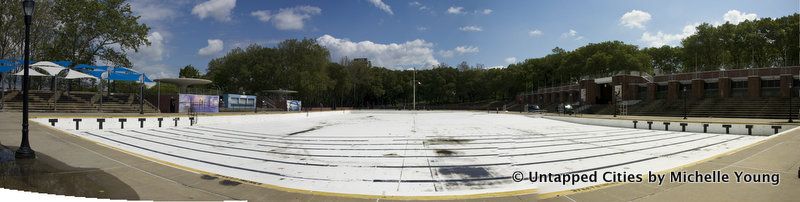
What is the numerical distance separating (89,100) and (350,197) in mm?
40356

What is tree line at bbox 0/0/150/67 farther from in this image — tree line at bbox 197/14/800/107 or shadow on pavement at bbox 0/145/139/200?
shadow on pavement at bbox 0/145/139/200

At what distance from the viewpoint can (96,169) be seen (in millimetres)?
8016

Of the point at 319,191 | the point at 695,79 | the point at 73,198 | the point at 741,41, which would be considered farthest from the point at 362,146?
the point at 741,41

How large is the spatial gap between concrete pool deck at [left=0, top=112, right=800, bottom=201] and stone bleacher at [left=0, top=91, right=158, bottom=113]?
78.8 feet

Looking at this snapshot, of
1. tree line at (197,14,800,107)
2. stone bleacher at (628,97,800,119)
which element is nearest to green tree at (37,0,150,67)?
tree line at (197,14,800,107)

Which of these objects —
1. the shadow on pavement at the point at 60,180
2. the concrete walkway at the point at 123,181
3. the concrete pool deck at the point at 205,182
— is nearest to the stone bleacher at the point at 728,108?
the concrete pool deck at the point at 205,182

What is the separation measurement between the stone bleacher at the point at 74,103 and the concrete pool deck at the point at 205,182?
78.8 feet

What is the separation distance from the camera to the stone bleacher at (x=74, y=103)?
29647 mm

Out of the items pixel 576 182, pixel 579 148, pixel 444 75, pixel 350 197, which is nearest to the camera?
pixel 350 197

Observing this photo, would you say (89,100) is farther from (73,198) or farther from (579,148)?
(579,148)

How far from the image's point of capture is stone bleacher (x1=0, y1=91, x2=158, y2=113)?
2965 centimetres

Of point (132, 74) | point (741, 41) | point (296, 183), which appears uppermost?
point (741, 41)

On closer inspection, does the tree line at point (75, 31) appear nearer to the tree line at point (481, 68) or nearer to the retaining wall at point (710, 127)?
the tree line at point (481, 68)

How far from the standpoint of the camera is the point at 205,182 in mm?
7320
